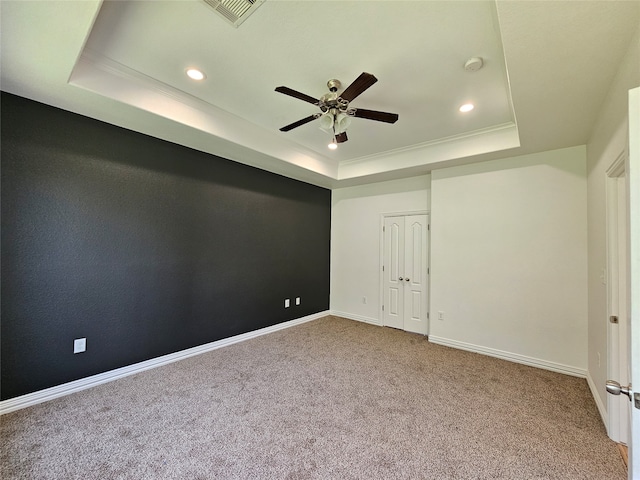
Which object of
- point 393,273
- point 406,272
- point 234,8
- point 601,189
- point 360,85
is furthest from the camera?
point 393,273

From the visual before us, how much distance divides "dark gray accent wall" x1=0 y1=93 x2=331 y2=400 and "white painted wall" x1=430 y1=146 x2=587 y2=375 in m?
2.75

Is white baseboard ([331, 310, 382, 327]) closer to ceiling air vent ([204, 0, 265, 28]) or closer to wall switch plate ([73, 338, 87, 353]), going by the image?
wall switch plate ([73, 338, 87, 353])

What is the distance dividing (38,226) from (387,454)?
11.3 feet

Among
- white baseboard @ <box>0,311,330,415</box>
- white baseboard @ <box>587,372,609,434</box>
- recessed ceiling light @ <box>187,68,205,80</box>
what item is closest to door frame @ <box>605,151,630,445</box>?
white baseboard @ <box>587,372,609,434</box>

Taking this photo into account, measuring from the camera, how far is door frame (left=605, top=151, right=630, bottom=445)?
1.95m

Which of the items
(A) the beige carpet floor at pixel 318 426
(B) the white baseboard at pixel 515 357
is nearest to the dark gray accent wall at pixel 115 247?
(A) the beige carpet floor at pixel 318 426

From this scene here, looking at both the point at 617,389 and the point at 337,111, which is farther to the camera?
the point at 337,111

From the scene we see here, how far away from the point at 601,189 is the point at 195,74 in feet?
12.2

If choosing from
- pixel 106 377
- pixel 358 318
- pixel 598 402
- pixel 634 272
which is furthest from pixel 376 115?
pixel 358 318

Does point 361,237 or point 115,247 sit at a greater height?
point 361,237

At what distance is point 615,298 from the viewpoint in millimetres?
2061

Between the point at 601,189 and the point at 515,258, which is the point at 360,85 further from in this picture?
the point at 515,258

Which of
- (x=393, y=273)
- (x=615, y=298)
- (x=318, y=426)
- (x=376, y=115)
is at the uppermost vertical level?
(x=376, y=115)

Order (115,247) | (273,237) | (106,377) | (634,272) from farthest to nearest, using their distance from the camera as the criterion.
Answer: (273,237)
(115,247)
(106,377)
(634,272)
